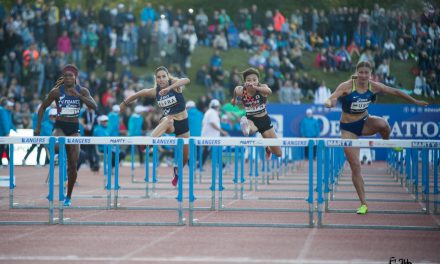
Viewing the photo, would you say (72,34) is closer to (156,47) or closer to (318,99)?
(156,47)

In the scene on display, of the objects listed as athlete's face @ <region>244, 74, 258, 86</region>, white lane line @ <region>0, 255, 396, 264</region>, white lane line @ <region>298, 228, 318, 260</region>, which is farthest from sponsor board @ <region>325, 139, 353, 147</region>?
athlete's face @ <region>244, 74, 258, 86</region>

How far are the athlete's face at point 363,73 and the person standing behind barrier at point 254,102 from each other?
6.67 feet

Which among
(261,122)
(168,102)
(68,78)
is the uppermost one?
(68,78)

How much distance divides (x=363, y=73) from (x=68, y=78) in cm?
471

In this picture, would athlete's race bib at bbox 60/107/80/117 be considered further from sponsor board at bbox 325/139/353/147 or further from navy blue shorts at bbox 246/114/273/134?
sponsor board at bbox 325/139/353/147

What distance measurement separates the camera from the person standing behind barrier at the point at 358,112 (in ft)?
38.5

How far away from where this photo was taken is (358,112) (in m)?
11.9

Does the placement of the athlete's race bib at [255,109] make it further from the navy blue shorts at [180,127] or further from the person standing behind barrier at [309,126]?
the person standing behind barrier at [309,126]

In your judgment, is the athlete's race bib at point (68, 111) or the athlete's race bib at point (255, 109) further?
the athlete's race bib at point (255, 109)

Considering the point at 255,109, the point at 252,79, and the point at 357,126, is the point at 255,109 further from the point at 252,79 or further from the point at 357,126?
the point at 357,126

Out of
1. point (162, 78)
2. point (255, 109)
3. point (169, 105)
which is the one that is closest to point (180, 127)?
point (169, 105)

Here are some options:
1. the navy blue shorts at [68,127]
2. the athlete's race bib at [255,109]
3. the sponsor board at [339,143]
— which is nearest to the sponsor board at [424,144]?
the sponsor board at [339,143]

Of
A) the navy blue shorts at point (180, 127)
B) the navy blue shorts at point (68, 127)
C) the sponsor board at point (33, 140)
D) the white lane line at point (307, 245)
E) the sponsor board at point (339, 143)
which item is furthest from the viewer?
the navy blue shorts at point (180, 127)

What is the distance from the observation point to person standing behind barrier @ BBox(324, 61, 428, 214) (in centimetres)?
1173
